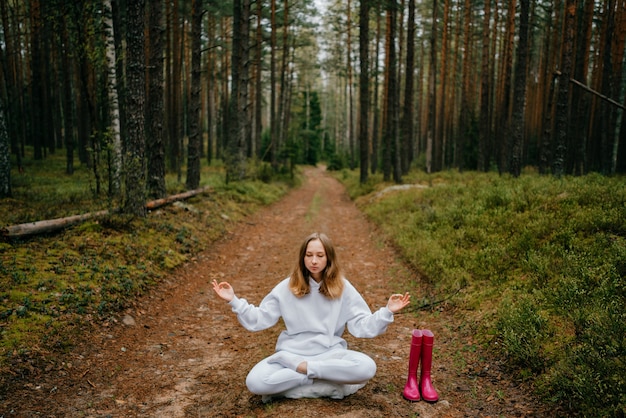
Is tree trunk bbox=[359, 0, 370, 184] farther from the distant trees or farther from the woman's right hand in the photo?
the woman's right hand

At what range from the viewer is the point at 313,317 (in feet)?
12.1

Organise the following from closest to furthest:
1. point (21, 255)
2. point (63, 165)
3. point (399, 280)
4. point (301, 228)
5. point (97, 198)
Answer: point (21, 255)
point (399, 280)
point (97, 198)
point (301, 228)
point (63, 165)

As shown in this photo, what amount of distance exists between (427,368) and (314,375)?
3.68 ft

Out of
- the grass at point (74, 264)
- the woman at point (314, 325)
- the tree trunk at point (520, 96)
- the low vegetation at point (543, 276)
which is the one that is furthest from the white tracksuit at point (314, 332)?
the tree trunk at point (520, 96)

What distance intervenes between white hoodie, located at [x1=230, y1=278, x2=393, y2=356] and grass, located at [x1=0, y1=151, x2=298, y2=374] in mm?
2412

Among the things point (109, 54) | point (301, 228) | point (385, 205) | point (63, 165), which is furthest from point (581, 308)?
point (63, 165)

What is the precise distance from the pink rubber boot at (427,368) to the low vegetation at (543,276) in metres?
0.98

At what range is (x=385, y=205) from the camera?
1362 cm

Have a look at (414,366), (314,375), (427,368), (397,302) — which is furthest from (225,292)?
(427,368)

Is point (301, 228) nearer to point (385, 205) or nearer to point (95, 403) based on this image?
point (385, 205)

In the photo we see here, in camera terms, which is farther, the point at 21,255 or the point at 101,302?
the point at 21,255

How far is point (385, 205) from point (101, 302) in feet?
33.2

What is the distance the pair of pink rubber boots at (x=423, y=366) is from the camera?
3589 mm

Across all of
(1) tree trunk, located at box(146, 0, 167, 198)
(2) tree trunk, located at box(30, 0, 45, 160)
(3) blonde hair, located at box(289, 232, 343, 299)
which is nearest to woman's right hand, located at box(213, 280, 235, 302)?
(3) blonde hair, located at box(289, 232, 343, 299)
